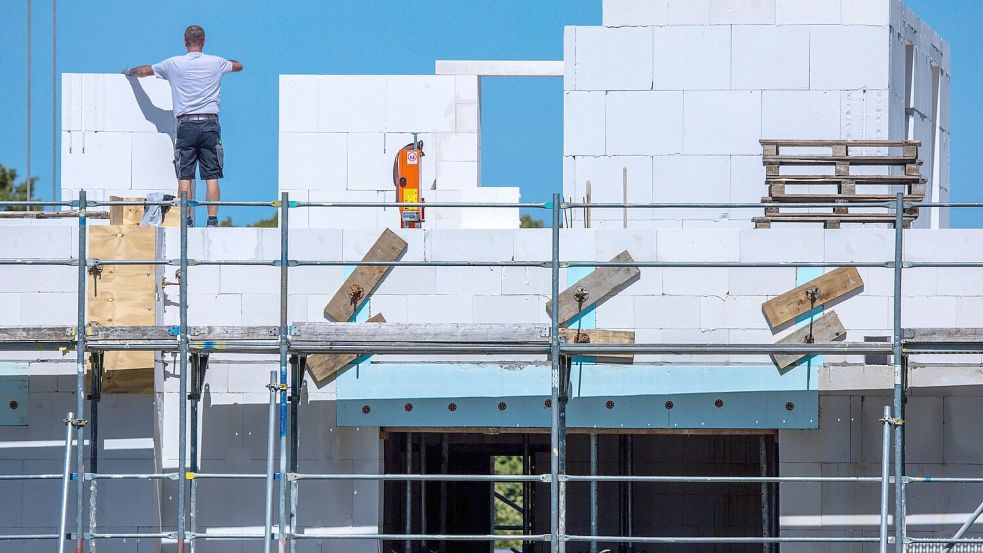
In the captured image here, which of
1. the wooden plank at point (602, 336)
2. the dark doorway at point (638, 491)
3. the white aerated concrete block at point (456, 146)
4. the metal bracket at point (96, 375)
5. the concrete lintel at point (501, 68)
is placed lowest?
the dark doorway at point (638, 491)

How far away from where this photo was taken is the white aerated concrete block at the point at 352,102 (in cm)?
1342

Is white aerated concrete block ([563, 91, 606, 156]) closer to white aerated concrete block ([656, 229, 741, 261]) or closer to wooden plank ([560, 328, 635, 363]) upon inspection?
white aerated concrete block ([656, 229, 741, 261])

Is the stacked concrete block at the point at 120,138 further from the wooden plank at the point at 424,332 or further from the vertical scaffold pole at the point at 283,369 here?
→ the wooden plank at the point at 424,332

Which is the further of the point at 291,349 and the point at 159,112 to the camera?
the point at 159,112

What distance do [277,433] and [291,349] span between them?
3.66 feet

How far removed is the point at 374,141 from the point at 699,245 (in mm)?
4003

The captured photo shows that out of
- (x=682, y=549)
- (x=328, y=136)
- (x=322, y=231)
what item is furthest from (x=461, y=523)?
(x=322, y=231)

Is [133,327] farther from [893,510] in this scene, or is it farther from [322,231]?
[893,510]

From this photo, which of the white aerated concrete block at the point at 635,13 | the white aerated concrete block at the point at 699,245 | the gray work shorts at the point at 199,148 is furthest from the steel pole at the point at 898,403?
the gray work shorts at the point at 199,148

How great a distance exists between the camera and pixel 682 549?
1516 centimetres

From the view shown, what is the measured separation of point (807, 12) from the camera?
42.2 ft

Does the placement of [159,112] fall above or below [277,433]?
above

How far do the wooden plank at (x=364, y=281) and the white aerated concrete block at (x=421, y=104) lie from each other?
3.05 m

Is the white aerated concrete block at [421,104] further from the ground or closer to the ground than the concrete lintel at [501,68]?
closer to the ground
